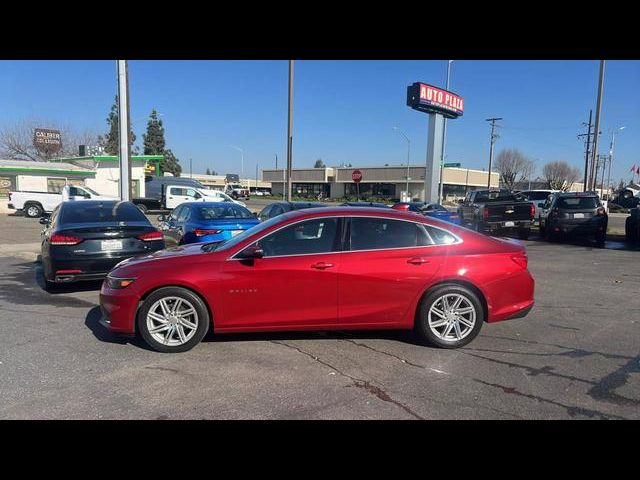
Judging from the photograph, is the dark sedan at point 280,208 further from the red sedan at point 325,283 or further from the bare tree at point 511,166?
the bare tree at point 511,166

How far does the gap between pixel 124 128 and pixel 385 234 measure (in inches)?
480

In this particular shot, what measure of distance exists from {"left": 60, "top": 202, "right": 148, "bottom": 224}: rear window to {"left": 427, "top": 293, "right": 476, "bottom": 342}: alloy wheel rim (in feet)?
18.2

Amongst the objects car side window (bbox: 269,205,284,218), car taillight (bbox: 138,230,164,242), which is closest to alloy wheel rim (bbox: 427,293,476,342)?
car taillight (bbox: 138,230,164,242)

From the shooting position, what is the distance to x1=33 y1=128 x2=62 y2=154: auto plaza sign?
5384 cm

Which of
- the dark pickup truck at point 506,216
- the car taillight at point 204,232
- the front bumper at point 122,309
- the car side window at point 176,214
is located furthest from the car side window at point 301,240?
the dark pickup truck at point 506,216

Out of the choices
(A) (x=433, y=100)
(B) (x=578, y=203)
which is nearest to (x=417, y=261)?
(B) (x=578, y=203)

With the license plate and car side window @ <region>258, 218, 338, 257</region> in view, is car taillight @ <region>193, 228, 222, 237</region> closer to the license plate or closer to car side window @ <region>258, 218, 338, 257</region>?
the license plate

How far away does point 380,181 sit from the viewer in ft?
236

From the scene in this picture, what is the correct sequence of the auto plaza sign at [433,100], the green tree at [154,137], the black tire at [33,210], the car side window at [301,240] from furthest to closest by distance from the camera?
the green tree at [154,137]
the auto plaza sign at [433,100]
the black tire at [33,210]
the car side window at [301,240]

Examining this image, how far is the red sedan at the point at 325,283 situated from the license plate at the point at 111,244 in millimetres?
2501

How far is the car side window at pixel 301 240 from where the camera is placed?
475 centimetres
